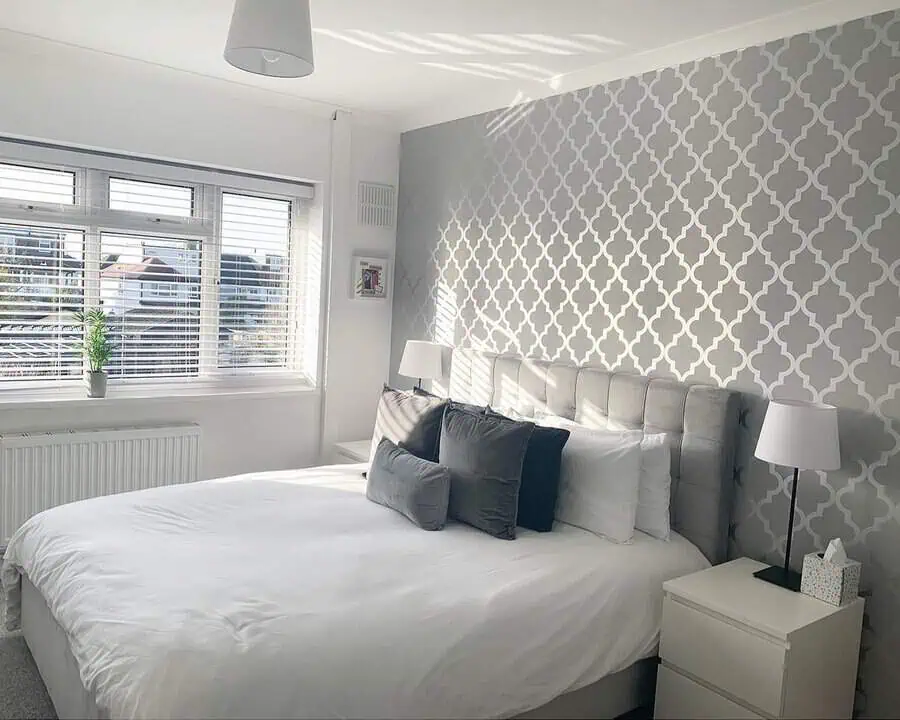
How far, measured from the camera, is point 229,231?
176 inches

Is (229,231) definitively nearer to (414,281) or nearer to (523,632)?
(414,281)

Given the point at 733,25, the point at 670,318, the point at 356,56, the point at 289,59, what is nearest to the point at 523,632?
the point at 670,318

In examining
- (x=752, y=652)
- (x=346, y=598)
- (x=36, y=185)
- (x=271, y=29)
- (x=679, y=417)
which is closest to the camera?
(x=271, y=29)

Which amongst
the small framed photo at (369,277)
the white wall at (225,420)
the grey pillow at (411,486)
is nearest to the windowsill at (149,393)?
the white wall at (225,420)

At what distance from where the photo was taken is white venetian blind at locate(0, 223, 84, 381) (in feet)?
12.5

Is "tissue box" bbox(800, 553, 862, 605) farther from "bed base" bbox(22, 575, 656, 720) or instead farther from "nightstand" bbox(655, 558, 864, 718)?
"bed base" bbox(22, 575, 656, 720)

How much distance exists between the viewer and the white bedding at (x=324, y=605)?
6.24 feet

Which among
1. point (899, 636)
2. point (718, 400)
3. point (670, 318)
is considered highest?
point (670, 318)

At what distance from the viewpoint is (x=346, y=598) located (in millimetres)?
2225

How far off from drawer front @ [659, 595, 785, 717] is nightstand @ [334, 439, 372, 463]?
2.07 metres

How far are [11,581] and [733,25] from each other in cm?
353

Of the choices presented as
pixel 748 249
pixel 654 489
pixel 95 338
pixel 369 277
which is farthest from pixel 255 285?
pixel 748 249

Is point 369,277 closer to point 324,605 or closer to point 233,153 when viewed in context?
point 233,153

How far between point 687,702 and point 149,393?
122 inches
